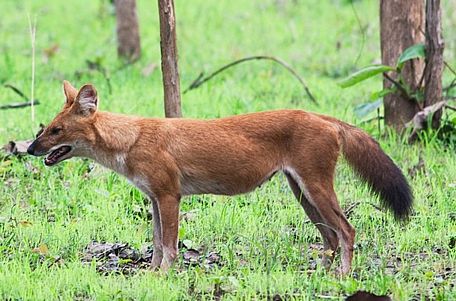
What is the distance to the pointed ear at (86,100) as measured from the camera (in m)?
6.07

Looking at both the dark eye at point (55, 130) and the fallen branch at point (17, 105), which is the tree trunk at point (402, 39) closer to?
the fallen branch at point (17, 105)

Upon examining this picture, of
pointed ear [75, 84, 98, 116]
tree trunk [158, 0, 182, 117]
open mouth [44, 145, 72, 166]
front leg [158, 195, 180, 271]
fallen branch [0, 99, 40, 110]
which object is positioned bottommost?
front leg [158, 195, 180, 271]

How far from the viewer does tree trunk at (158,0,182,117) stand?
7426mm

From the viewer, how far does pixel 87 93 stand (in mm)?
6078

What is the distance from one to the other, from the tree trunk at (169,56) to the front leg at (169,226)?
1.74m

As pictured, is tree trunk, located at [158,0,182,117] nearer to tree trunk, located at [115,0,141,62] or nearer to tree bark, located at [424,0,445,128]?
tree bark, located at [424,0,445,128]

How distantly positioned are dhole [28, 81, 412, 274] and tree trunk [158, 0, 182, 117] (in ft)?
4.43

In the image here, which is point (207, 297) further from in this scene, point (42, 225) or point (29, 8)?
point (29, 8)

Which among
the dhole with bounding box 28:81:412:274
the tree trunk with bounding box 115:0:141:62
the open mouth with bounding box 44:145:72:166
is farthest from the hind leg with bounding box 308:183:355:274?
the tree trunk with bounding box 115:0:141:62

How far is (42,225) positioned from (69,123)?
110cm

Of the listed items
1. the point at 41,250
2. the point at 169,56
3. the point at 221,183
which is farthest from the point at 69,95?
the point at 169,56

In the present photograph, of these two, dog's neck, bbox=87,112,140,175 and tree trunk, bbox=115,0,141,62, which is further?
tree trunk, bbox=115,0,141,62

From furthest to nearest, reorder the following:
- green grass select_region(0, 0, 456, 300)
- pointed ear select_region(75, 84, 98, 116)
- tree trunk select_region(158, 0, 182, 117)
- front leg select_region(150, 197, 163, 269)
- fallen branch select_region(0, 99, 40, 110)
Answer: fallen branch select_region(0, 99, 40, 110)
tree trunk select_region(158, 0, 182, 117)
front leg select_region(150, 197, 163, 269)
pointed ear select_region(75, 84, 98, 116)
green grass select_region(0, 0, 456, 300)

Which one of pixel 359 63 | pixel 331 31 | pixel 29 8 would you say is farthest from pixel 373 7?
pixel 29 8
